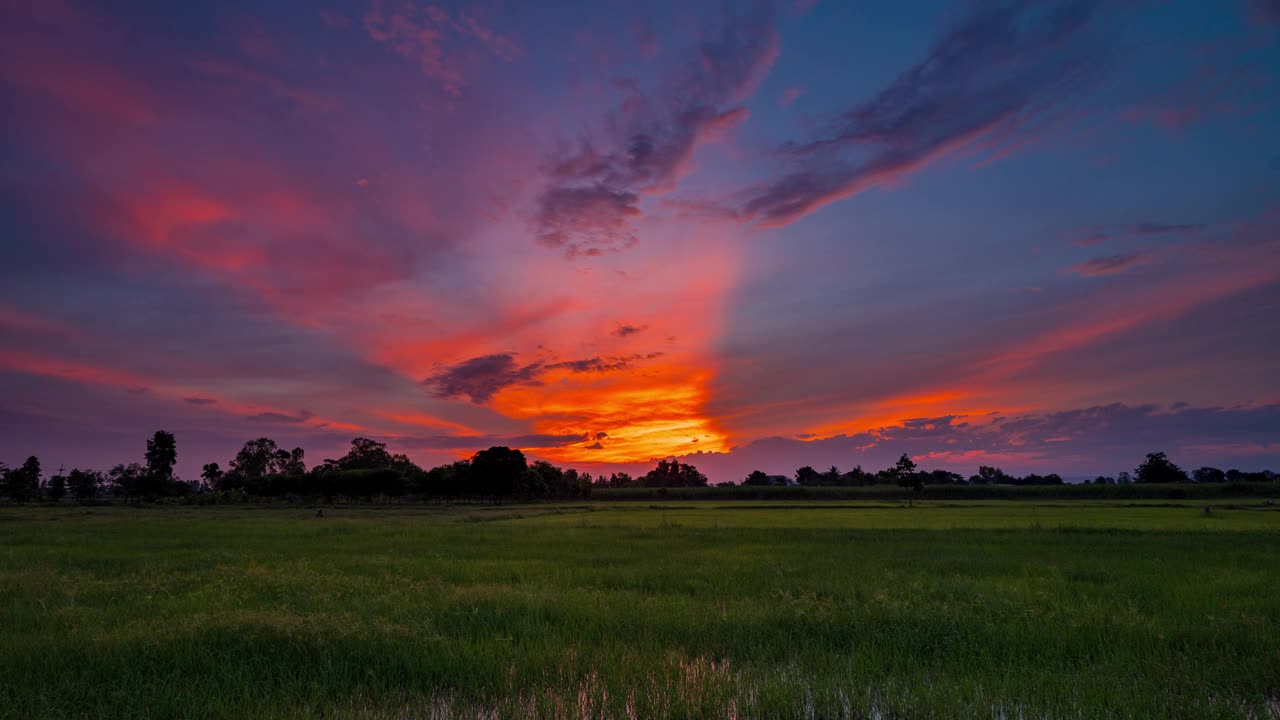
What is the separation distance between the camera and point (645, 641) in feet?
29.2

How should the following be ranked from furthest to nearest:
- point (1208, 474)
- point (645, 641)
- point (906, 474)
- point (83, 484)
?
point (1208, 474) → point (83, 484) → point (906, 474) → point (645, 641)

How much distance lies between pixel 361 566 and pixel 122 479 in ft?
483

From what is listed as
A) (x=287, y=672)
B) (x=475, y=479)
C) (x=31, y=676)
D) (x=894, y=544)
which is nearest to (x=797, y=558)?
(x=894, y=544)

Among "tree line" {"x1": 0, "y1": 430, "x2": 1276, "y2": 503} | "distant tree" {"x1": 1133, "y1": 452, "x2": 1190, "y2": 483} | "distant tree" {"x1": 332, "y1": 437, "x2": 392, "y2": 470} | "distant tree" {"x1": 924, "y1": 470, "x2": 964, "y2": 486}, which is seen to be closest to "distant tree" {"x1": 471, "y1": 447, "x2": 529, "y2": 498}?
"tree line" {"x1": 0, "y1": 430, "x2": 1276, "y2": 503}

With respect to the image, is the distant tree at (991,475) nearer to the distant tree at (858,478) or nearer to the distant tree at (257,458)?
the distant tree at (858,478)

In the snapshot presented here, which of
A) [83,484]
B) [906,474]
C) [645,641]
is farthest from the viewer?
[83,484]

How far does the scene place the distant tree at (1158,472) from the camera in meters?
146

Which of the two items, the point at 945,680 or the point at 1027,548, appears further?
the point at 1027,548

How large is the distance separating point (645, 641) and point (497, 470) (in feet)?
332

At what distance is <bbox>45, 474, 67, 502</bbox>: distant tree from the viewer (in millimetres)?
112562

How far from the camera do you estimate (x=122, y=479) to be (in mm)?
126438

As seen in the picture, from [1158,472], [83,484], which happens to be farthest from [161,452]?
[1158,472]

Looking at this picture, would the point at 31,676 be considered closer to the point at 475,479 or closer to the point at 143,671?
the point at 143,671

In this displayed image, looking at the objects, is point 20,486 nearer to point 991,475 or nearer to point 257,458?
point 257,458
